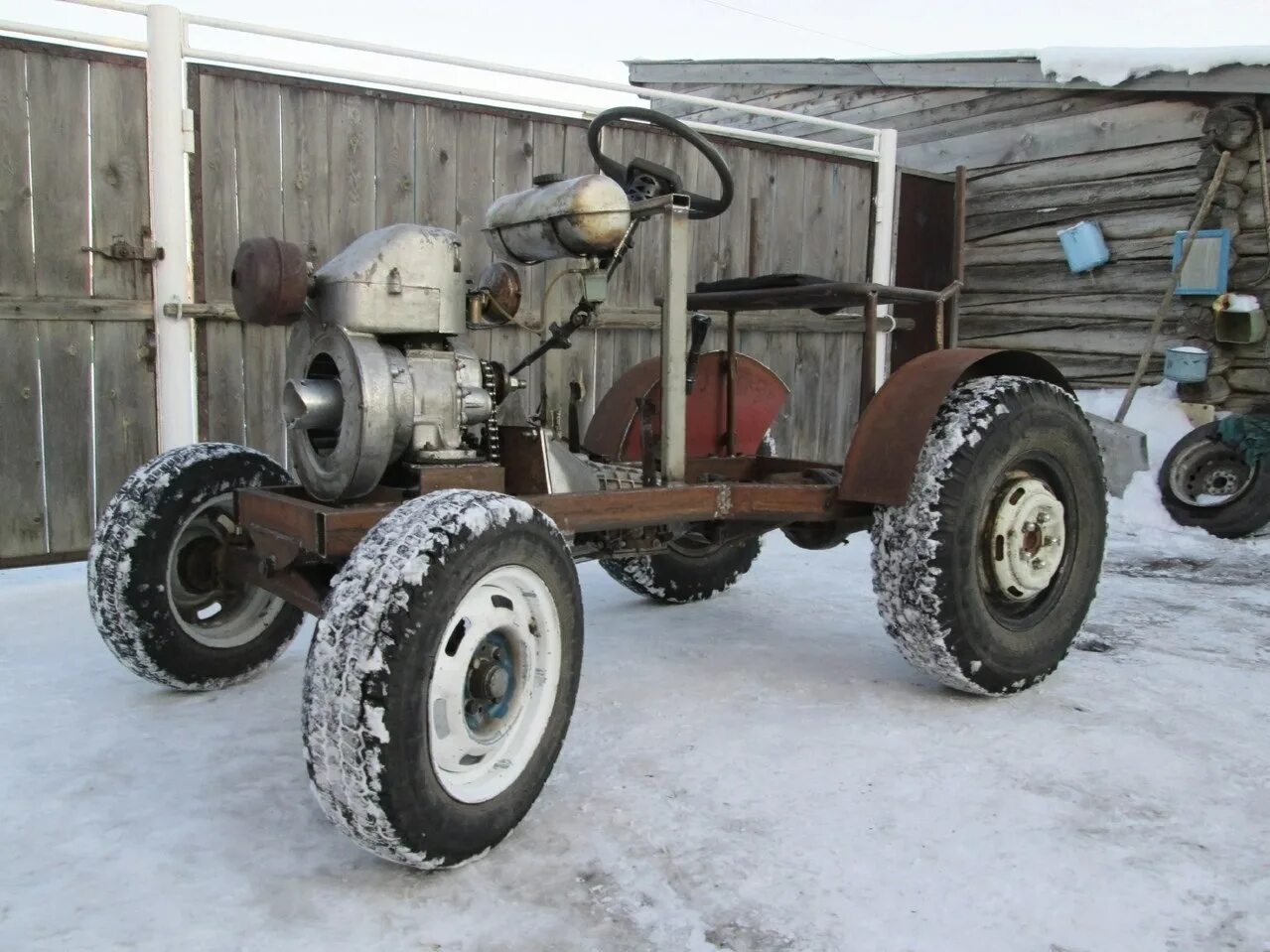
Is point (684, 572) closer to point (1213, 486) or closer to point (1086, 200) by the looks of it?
point (1213, 486)

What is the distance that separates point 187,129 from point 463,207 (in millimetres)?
1309

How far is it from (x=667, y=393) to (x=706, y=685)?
2.90 ft

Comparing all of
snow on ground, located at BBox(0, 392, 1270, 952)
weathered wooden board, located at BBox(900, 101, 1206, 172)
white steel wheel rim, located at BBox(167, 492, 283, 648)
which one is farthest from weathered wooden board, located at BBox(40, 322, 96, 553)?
weathered wooden board, located at BBox(900, 101, 1206, 172)

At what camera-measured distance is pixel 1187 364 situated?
20.5 feet

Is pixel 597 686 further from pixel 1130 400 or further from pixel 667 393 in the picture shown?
pixel 1130 400

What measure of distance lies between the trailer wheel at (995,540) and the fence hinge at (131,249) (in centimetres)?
326

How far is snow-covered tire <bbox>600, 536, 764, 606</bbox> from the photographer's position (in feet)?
12.6

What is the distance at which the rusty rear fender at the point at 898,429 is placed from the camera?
277 cm

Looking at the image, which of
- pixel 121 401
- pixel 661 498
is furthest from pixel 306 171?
pixel 661 498

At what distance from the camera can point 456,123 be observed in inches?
200

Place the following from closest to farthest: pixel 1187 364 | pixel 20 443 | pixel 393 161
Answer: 1. pixel 20 443
2. pixel 393 161
3. pixel 1187 364

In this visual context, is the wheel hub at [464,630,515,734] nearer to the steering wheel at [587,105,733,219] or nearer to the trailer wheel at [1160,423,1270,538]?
the steering wheel at [587,105,733,219]

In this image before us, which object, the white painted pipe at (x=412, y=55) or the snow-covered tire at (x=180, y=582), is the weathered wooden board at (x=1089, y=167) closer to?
the white painted pipe at (x=412, y=55)

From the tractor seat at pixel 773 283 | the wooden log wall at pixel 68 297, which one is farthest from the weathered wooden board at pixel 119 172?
the tractor seat at pixel 773 283
